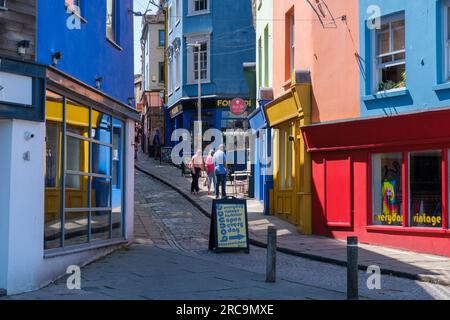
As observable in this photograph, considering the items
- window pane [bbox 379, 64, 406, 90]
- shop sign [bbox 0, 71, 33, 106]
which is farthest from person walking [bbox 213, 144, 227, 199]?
shop sign [bbox 0, 71, 33, 106]

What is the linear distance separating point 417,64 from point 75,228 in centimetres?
761

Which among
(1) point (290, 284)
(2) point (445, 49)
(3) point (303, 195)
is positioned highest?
(2) point (445, 49)

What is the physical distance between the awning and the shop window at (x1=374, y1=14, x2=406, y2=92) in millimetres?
844

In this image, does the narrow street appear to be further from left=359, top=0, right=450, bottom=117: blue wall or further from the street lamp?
the street lamp

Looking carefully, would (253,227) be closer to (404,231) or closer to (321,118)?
(321,118)

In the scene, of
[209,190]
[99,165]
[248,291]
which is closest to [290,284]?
[248,291]

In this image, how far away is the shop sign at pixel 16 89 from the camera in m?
9.46

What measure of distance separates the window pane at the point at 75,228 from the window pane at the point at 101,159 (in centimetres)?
110

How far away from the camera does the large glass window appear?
35.8 feet

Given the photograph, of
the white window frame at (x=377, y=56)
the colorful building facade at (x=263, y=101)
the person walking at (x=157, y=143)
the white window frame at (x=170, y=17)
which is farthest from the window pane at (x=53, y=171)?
the white window frame at (x=170, y=17)

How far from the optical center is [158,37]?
53469 mm

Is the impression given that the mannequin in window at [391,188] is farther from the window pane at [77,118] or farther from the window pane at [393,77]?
the window pane at [77,118]
